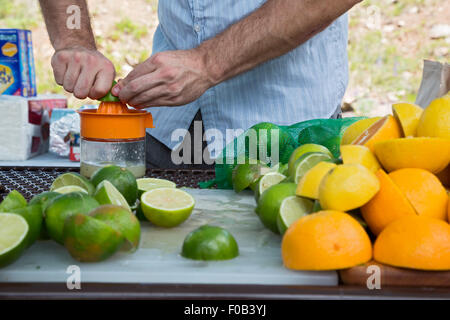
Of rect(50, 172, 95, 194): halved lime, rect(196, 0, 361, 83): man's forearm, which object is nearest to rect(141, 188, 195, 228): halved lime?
rect(50, 172, 95, 194): halved lime

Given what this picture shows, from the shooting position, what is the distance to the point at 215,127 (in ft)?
5.85

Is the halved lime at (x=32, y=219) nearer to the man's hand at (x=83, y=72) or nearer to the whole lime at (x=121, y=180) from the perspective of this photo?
the whole lime at (x=121, y=180)

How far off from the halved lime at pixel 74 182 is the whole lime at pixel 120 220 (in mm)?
231

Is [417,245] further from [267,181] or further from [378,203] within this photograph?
[267,181]

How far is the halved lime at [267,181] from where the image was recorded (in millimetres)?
1048

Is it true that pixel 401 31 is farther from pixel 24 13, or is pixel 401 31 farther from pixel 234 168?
pixel 234 168

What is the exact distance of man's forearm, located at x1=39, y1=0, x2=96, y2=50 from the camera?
174cm

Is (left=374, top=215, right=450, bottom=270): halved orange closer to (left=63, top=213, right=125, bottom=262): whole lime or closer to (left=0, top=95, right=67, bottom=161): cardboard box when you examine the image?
(left=63, top=213, right=125, bottom=262): whole lime

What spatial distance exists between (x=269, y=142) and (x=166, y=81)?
366 mm

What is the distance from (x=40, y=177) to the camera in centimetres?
137

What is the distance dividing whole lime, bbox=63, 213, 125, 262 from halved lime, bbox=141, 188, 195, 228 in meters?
0.19

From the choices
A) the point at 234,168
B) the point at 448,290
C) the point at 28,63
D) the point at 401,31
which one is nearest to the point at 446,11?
the point at 401,31

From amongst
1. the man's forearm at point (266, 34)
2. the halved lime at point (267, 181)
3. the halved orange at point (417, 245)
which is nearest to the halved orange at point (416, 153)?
the halved orange at point (417, 245)
